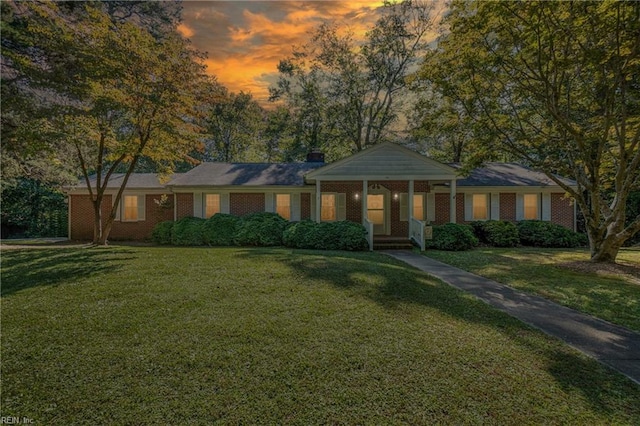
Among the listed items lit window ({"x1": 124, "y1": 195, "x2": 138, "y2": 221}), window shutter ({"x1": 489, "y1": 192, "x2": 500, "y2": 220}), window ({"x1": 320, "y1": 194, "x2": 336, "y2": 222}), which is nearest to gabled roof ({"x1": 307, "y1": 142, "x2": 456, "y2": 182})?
window ({"x1": 320, "y1": 194, "x2": 336, "y2": 222})

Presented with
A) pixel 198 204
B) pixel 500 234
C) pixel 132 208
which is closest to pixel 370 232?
pixel 500 234

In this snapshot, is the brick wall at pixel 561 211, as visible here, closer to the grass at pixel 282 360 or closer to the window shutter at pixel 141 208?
the grass at pixel 282 360

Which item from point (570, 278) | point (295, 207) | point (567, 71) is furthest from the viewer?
point (295, 207)

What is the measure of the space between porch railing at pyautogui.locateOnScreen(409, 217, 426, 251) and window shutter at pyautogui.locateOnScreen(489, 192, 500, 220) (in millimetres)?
5295

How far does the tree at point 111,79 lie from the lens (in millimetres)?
10055

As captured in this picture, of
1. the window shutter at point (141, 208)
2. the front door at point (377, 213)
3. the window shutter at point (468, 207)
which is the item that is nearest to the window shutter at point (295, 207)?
the front door at point (377, 213)

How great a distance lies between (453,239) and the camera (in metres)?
13.0

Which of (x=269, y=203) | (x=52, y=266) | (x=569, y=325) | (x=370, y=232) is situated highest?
(x=269, y=203)

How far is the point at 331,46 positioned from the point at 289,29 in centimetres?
1346

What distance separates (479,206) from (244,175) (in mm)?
13046

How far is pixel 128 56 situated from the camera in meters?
10.4

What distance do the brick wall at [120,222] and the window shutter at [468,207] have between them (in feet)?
52.1

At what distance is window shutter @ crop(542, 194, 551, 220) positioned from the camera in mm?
16281

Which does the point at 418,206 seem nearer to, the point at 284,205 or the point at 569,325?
the point at 284,205
